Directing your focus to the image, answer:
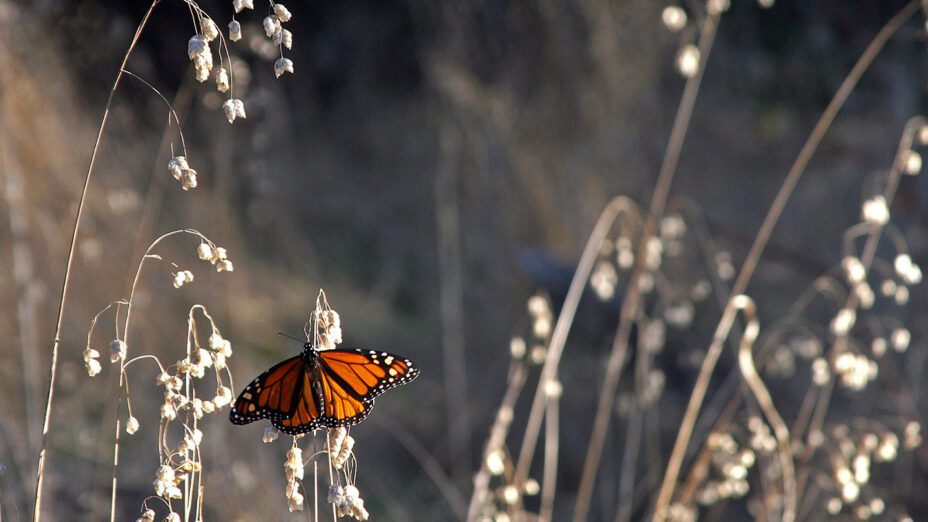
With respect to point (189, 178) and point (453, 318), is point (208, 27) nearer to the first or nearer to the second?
point (189, 178)

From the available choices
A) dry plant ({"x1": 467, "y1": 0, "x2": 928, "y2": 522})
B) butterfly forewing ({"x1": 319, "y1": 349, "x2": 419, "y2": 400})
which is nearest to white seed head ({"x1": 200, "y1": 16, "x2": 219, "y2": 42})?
butterfly forewing ({"x1": 319, "y1": 349, "x2": 419, "y2": 400})

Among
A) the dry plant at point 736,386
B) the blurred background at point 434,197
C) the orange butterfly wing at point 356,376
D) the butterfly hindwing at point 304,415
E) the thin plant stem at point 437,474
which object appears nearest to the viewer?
the butterfly hindwing at point 304,415

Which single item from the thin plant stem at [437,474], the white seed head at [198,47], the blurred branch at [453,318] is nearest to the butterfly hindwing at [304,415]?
the white seed head at [198,47]

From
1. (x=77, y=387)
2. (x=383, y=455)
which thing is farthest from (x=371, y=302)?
(x=77, y=387)

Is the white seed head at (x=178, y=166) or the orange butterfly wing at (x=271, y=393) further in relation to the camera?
the orange butterfly wing at (x=271, y=393)

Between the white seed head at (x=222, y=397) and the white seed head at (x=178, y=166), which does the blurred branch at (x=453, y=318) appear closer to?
the white seed head at (x=222, y=397)

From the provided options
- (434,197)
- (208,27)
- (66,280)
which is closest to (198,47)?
(208,27)

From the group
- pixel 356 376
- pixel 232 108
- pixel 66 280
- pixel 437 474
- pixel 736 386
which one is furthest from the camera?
pixel 736 386
